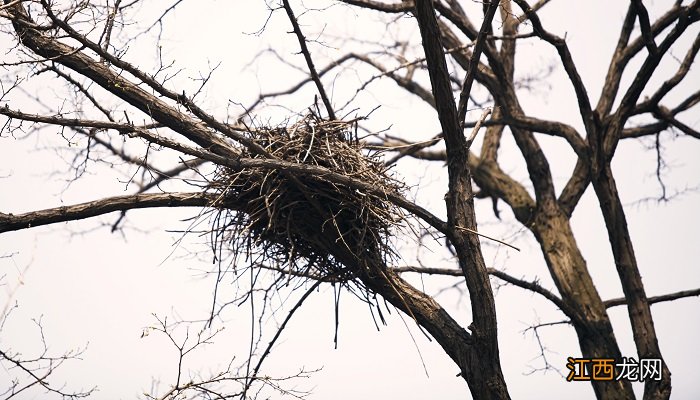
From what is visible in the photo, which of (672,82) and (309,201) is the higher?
(672,82)

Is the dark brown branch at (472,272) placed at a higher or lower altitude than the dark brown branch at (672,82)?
lower

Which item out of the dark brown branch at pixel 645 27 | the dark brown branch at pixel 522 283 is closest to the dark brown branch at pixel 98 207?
the dark brown branch at pixel 522 283

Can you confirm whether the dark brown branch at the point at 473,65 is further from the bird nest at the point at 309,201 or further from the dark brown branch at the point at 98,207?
the dark brown branch at the point at 98,207

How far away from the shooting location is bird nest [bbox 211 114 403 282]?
13.0 ft

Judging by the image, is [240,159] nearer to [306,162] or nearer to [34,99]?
[306,162]

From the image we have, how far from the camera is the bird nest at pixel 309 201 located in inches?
156

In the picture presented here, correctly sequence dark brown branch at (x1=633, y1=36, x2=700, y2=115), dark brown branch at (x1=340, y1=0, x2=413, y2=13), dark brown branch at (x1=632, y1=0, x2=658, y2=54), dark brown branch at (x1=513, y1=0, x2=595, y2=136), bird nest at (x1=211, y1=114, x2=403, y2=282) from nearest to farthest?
bird nest at (x1=211, y1=114, x2=403, y2=282)
dark brown branch at (x1=513, y1=0, x2=595, y2=136)
dark brown branch at (x1=632, y1=0, x2=658, y2=54)
dark brown branch at (x1=340, y1=0, x2=413, y2=13)
dark brown branch at (x1=633, y1=36, x2=700, y2=115)

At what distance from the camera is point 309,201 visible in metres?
4.04

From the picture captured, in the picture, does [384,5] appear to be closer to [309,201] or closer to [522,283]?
[522,283]

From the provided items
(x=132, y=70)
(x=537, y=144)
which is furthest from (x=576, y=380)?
(x=132, y=70)

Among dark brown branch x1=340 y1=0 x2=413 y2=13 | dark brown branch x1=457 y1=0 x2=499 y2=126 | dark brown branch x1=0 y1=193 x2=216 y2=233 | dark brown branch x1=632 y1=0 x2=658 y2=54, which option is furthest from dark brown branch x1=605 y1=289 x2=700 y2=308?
dark brown branch x1=0 y1=193 x2=216 y2=233

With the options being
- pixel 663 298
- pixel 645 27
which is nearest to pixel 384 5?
pixel 645 27

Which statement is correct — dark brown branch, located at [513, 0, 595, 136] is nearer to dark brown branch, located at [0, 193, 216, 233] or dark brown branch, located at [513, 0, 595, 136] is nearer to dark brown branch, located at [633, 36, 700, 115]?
dark brown branch, located at [633, 36, 700, 115]

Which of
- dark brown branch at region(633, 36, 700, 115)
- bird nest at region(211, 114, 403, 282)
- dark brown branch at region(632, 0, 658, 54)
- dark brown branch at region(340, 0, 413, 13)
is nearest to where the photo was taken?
bird nest at region(211, 114, 403, 282)
